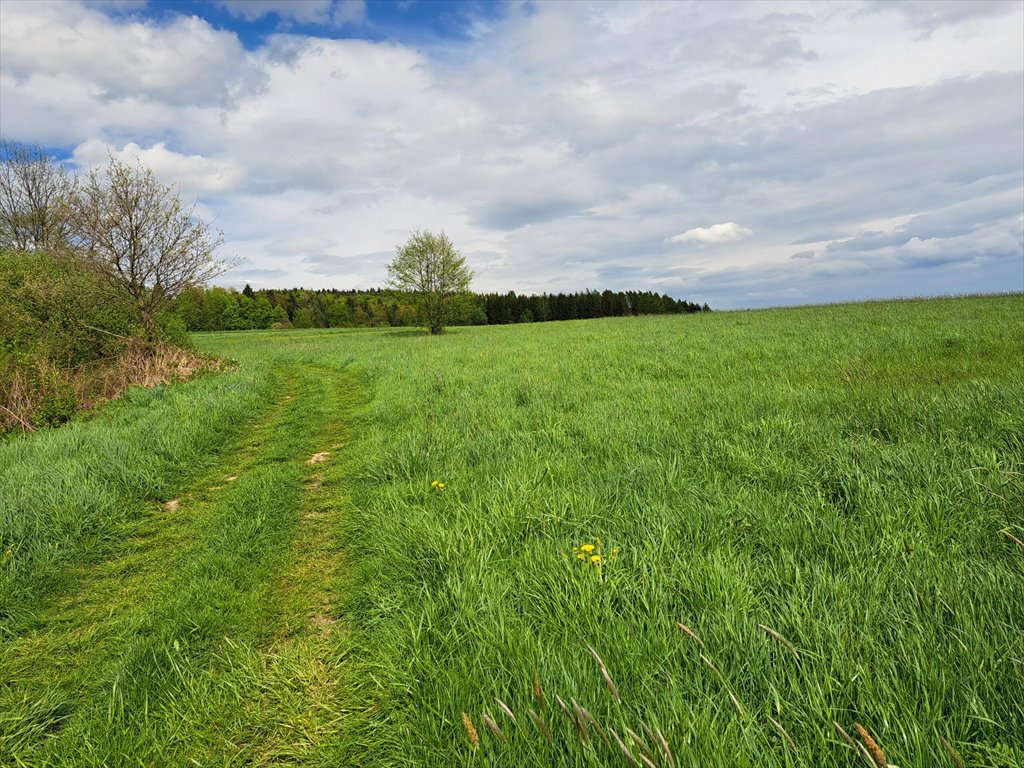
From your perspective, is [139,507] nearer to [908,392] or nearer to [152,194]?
[908,392]

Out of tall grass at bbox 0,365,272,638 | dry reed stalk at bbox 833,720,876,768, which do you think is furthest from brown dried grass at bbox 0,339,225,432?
dry reed stalk at bbox 833,720,876,768

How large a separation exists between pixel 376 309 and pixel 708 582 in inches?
4472

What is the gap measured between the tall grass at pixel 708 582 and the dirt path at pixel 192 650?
35 centimetres

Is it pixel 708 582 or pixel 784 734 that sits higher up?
pixel 784 734

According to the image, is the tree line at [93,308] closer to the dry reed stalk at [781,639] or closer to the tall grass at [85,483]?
the tall grass at [85,483]

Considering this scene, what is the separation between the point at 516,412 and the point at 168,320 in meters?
17.4

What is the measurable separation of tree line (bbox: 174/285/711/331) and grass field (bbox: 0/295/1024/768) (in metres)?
79.1

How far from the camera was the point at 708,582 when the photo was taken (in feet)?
8.99

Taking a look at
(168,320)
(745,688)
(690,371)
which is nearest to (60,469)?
(745,688)

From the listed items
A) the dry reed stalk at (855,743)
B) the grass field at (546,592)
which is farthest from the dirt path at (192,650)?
the dry reed stalk at (855,743)

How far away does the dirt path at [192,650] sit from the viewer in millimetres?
2451

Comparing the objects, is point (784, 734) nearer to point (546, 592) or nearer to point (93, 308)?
point (546, 592)

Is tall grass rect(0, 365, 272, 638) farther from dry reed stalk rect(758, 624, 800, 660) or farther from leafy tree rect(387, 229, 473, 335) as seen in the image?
leafy tree rect(387, 229, 473, 335)

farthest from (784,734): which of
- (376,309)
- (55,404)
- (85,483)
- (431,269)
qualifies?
(376,309)
